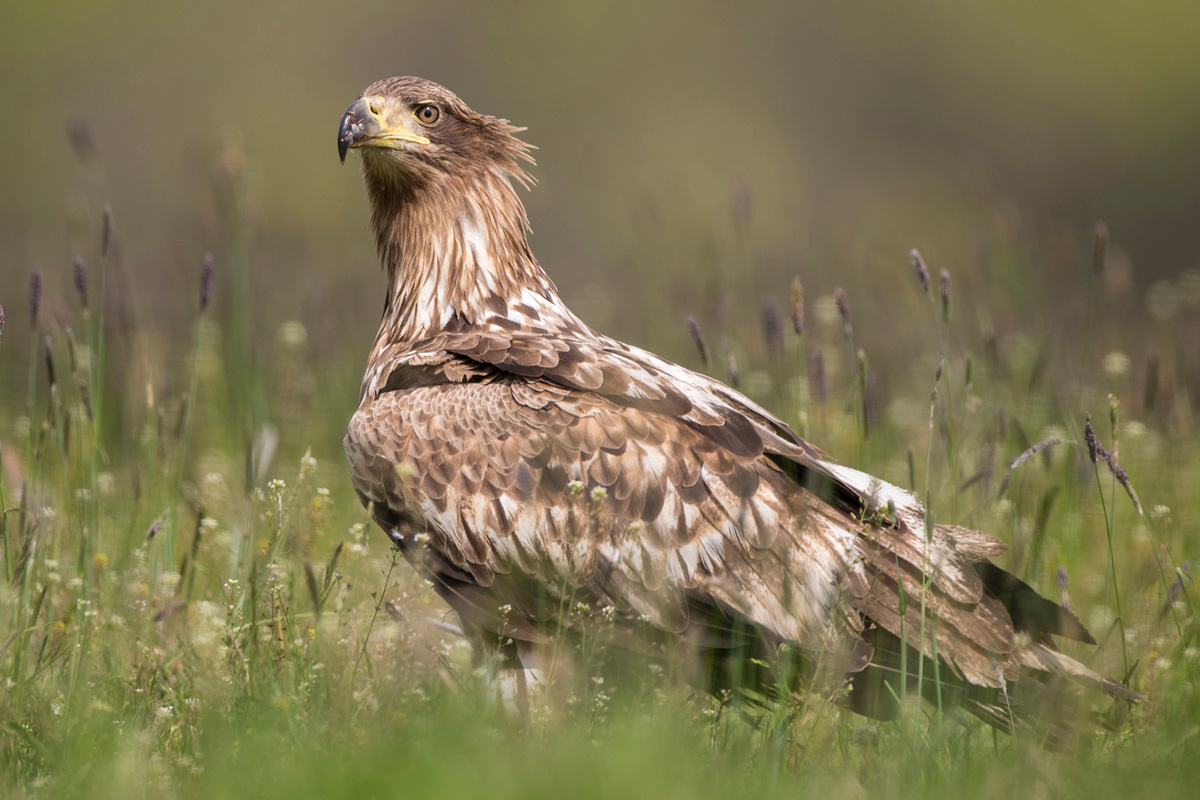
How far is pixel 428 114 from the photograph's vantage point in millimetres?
5871

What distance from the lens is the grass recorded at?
3.61 m

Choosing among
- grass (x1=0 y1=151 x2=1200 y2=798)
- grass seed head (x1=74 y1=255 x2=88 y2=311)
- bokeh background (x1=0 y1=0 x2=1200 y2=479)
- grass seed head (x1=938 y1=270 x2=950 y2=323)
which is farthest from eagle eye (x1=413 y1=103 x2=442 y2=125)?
bokeh background (x1=0 y1=0 x2=1200 y2=479)

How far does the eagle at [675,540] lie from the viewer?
4.57m

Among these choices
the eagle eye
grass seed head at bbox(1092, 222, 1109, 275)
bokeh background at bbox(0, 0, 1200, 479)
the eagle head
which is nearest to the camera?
grass seed head at bbox(1092, 222, 1109, 275)

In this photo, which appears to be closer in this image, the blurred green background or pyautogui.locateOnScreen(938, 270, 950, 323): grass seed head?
pyautogui.locateOnScreen(938, 270, 950, 323): grass seed head

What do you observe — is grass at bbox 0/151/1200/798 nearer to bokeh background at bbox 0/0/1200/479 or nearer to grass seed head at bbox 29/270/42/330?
grass seed head at bbox 29/270/42/330

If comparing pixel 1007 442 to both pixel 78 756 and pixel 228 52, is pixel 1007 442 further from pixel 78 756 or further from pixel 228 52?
pixel 228 52

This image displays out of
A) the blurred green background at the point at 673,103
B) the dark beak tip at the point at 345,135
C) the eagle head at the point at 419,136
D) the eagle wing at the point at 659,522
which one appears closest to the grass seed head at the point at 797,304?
the eagle wing at the point at 659,522

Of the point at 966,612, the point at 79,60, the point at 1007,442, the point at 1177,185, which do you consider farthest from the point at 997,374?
the point at 79,60

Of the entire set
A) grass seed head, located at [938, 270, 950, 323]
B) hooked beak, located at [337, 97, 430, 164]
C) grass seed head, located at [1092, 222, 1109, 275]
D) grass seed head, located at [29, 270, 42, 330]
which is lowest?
grass seed head, located at [29, 270, 42, 330]

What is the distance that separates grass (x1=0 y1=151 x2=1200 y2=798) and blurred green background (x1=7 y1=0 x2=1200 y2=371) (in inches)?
493

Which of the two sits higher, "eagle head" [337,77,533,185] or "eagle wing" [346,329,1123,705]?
"eagle head" [337,77,533,185]

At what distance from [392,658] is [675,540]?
109cm

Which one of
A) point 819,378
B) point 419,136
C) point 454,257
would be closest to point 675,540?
point 819,378
